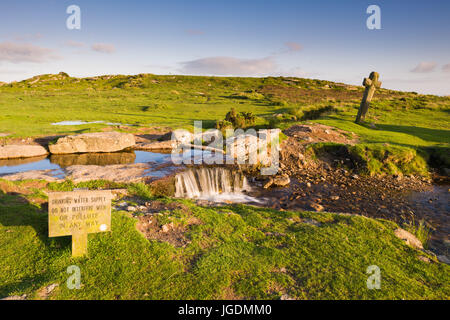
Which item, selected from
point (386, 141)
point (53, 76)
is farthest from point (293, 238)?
point (53, 76)

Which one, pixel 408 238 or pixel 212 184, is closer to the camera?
pixel 408 238

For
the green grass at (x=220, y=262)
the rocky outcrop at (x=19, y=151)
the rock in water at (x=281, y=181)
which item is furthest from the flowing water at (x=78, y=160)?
the green grass at (x=220, y=262)

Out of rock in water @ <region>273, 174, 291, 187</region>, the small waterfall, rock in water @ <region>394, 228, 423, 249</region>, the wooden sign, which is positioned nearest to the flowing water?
the small waterfall

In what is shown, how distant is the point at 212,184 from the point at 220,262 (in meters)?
8.31

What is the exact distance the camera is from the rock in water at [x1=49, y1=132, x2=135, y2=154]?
2001 cm

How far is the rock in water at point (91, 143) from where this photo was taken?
2001cm

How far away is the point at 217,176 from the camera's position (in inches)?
573

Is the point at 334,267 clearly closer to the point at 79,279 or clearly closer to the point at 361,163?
the point at 79,279

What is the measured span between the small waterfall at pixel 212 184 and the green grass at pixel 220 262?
199 inches

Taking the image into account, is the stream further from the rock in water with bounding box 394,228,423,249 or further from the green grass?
the green grass

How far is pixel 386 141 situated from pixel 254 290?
18957 millimetres

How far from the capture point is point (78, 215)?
5.50 meters

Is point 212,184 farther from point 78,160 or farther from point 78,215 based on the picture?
point 78,160

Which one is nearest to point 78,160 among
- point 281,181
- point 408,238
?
point 281,181
